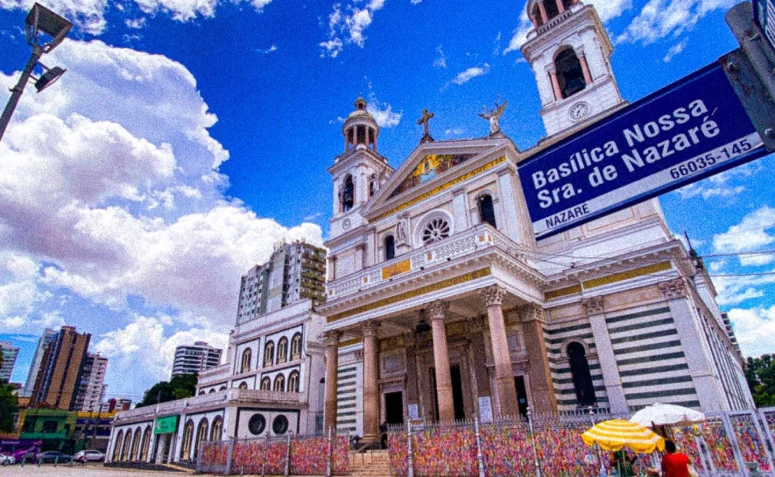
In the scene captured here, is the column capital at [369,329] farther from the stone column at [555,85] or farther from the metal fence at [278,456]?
the stone column at [555,85]

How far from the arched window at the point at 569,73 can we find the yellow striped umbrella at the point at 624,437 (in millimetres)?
18904

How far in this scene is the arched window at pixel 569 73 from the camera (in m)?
23.4

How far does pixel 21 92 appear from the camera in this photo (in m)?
6.28

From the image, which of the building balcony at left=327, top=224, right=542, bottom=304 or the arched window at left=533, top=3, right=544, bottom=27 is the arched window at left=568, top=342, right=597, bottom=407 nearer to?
the building balcony at left=327, top=224, right=542, bottom=304

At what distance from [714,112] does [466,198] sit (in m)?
19.0

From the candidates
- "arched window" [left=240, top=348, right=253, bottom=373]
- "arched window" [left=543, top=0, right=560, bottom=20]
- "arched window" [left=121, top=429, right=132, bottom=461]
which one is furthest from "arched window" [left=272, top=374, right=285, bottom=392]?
"arched window" [left=543, top=0, right=560, bottom=20]

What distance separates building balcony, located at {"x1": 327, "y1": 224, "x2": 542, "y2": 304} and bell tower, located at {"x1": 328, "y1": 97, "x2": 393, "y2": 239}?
7.78m

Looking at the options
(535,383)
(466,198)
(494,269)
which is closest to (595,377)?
(535,383)

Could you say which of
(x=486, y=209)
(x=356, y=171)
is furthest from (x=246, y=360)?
(x=486, y=209)

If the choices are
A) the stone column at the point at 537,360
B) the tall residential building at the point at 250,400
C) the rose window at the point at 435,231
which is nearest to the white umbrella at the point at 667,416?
the stone column at the point at 537,360

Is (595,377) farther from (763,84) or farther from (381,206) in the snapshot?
(763,84)

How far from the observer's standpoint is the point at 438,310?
17.5 metres

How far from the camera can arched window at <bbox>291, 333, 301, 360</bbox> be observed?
115ft

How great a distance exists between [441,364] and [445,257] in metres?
4.16
